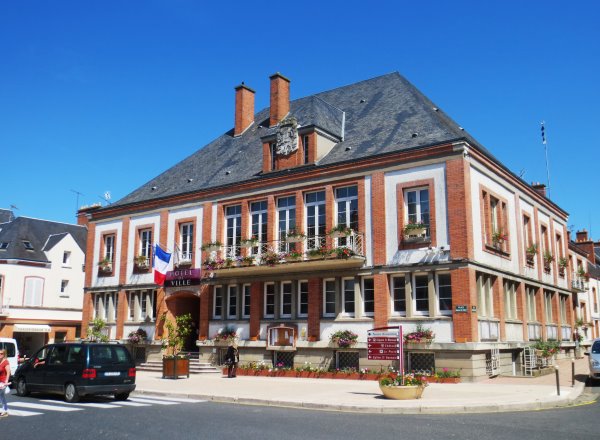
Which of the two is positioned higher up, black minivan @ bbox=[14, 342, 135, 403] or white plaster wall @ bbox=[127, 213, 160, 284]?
white plaster wall @ bbox=[127, 213, 160, 284]

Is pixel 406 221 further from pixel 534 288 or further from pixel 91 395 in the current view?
pixel 91 395

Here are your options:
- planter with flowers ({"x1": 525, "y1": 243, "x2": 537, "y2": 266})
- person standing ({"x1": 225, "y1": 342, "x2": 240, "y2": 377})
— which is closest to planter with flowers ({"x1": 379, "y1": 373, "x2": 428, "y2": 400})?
person standing ({"x1": 225, "y1": 342, "x2": 240, "y2": 377})

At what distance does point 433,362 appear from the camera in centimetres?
2236

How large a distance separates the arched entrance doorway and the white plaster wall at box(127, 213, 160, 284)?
1597 millimetres

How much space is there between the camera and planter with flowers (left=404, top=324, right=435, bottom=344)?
22.1m

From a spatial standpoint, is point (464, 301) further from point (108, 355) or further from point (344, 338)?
point (108, 355)

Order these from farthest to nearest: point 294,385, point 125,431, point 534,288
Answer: point 534,288, point 294,385, point 125,431

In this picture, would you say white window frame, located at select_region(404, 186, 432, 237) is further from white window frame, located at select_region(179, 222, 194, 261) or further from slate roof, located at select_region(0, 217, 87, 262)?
slate roof, located at select_region(0, 217, 87, 262)

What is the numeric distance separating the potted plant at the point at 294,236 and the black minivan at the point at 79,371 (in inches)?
390

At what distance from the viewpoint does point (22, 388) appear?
1791 cm

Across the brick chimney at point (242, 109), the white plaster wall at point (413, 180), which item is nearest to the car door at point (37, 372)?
the white plaster wall at point (413, 180)

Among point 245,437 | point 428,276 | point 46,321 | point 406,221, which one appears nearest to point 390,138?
point 406,221

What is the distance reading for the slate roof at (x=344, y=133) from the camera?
25.3 metres

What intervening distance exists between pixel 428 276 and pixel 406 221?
2254 mm
